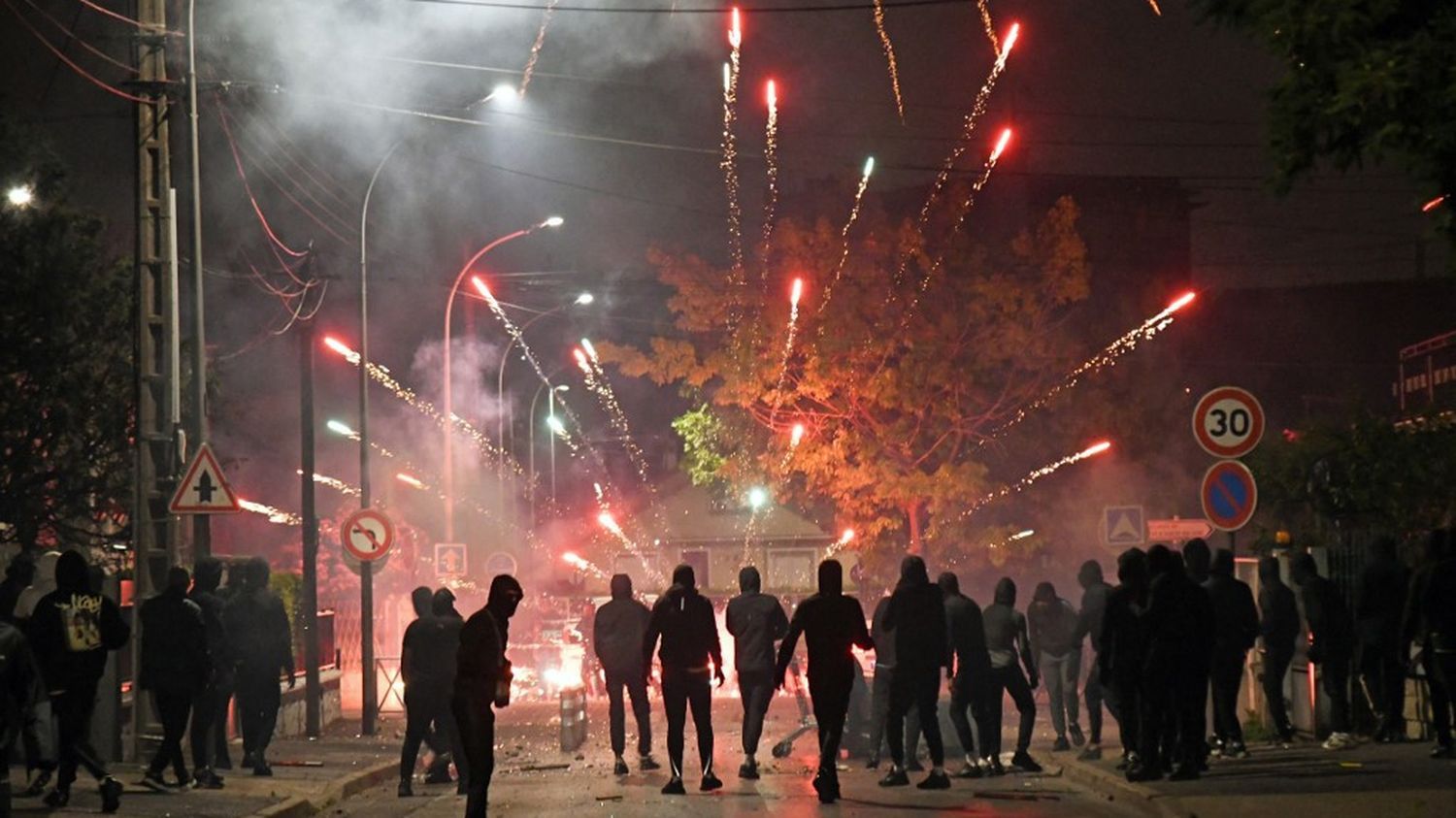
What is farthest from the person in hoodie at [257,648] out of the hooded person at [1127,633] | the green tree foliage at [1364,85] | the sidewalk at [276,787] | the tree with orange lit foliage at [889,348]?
the tree with orange lit foliage at [889,348]

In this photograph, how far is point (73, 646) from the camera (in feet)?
42.6

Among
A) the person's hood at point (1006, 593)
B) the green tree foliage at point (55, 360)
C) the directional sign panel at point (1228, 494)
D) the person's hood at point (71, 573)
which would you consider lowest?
the person's hood at point (1006, 593)

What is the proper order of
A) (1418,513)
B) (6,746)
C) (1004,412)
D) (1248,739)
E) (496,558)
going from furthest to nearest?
(1004,412)
(496,558)
(1418,513)
(1248,739)
(6,746)

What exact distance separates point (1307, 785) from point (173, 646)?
28.1 ft

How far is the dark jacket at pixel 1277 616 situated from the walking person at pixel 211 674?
9.16 metres

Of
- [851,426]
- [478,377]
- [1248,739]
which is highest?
[478,377]

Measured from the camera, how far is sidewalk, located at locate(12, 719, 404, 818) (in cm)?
1397

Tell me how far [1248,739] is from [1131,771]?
4.15 m

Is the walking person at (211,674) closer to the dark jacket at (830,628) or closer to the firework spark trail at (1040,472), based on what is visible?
the dark jacket at (830,628)

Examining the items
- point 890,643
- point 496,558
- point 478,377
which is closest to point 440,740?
point 890,643

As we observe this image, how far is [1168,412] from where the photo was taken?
42.5m

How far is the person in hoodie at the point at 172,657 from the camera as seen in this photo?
48.6 feet

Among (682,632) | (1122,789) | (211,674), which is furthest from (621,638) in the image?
(1122,789)

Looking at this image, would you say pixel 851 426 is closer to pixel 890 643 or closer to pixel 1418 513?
pixel 1418 513
